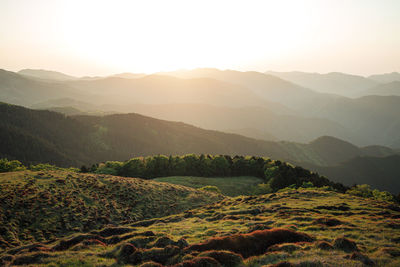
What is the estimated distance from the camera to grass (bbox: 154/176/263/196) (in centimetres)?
9906

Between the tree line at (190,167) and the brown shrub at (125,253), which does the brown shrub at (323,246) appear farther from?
the tree line at (190,167)

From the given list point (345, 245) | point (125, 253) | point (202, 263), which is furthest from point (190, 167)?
point (202, 263)

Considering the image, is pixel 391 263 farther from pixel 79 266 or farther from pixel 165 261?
pixel 79 266

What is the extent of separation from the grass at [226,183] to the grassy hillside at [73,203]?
2537cm

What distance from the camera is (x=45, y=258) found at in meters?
20.5

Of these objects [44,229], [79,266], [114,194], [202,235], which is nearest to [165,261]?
[79,266]

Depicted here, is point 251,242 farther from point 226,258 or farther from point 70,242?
point 70,242

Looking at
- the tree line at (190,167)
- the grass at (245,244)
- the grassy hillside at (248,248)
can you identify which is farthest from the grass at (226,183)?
the grassy hillside at (248,248)

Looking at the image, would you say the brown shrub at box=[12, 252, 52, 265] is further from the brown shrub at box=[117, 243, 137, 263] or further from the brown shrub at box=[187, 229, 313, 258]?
the brown shrub at box=[187, 229, 313, 258]

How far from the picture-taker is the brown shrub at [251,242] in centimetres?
2003

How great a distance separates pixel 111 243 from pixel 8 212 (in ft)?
93.0

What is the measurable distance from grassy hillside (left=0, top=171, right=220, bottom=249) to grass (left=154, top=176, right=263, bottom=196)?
25.4m

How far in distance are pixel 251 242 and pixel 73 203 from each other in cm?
4335

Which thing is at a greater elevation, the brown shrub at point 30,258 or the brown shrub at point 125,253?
the brown shrub at point 125,253
